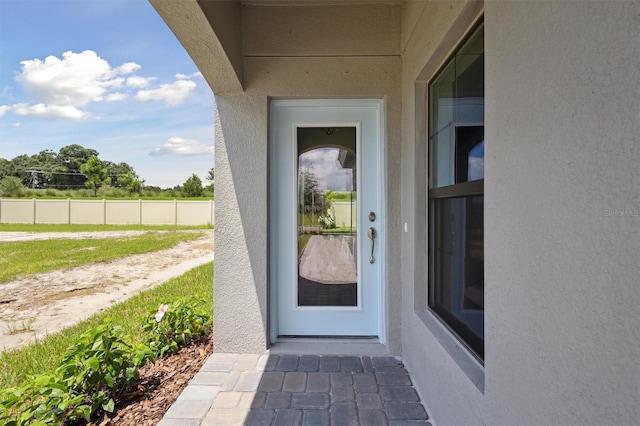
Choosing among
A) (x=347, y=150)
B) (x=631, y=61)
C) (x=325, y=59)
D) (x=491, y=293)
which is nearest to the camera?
(x=631, y=61)

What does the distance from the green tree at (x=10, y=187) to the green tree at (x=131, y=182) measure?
8.38 meters

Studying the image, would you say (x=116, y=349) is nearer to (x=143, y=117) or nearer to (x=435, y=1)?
(x=435, y=1)

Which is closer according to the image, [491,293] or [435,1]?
[491,293]

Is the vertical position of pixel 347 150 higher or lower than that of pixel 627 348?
higher

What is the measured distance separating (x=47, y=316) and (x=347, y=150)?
431cm

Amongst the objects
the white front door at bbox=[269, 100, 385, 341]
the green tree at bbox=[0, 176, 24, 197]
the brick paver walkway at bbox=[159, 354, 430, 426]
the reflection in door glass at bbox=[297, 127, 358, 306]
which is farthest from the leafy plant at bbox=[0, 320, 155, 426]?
the green tree at bbox=[0, 176, 24, 197]

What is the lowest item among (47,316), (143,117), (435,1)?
(47,316)

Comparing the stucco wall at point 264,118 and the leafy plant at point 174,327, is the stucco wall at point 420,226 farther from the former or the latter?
the leafy plant at point 174,327

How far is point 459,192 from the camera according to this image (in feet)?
5.63

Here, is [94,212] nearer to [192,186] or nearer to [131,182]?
[192,186]

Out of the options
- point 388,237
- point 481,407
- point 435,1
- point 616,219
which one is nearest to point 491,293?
point 481,407

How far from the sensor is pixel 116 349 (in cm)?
203

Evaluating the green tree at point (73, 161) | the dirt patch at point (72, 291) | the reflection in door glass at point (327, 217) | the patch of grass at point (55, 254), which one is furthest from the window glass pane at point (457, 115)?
the green tree at point (73, 161)

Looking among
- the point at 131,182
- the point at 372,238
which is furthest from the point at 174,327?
the point at 131,182
